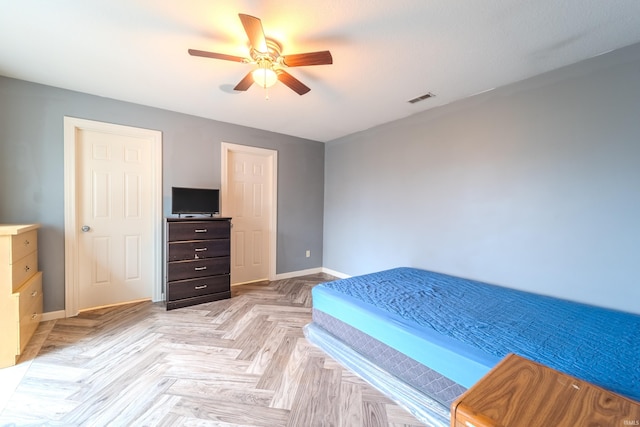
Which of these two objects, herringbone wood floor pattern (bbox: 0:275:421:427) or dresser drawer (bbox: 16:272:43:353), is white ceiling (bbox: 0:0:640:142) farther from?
herringbone wood floor pattern (bbox: 0:275:421:427)

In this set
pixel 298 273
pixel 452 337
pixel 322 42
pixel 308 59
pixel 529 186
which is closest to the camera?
pixel 452 337

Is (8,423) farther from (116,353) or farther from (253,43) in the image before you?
(253,43)

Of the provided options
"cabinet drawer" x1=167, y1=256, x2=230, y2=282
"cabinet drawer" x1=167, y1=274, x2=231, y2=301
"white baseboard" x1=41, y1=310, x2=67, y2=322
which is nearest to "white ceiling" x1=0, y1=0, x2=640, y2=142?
"cabinet drawer" x1=167, y1=256, x2=230, y2=282

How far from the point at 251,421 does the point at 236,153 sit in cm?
327

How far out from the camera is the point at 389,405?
1.58 metres

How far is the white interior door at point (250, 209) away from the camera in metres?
3.77

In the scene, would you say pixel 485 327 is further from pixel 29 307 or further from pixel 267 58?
pixel 29 307

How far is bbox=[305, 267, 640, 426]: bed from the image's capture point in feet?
4.35

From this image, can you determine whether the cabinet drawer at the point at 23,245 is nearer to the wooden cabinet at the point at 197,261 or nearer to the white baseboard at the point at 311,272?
the wooden cabinet at the point at 197,261

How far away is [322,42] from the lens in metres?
1.88

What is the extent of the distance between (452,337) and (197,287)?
9.10 ft

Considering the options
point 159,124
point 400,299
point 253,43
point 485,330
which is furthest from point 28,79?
point 485,330

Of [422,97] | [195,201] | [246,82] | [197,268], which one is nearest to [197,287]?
[197,268]

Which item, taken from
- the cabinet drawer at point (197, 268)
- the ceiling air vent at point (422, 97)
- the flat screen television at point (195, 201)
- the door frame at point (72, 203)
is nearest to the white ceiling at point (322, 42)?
the ceiling air vent at point (422, 97)
